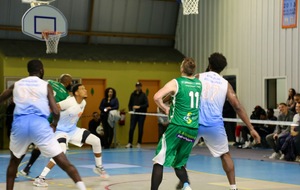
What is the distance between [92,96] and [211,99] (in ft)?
52.1

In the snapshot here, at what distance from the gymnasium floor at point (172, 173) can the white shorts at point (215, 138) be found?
1.78m

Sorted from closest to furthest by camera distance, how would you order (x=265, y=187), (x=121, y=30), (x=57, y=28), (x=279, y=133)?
(x=265, y=187) < (x=279, y=133) < (x=57, y=28) < (x=121, y=30)

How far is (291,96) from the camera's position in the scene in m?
19.6

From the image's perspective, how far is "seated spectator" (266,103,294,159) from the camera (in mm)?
17125

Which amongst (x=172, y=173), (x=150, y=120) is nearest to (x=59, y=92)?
(x=172, y=173)

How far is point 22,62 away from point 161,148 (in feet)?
50.9

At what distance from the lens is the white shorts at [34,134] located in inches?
324

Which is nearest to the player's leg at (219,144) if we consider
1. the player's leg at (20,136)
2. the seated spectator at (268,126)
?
the player's leg at (20,136)

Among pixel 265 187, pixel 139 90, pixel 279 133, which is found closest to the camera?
pixel 265 187

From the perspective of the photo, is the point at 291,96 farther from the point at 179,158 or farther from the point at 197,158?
the point at 179,158

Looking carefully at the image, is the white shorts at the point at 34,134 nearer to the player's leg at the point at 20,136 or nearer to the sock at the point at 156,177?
the player's leg at the point at 20,136

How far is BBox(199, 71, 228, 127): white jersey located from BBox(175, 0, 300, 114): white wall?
11983mm

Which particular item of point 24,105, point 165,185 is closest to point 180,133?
point 24,105

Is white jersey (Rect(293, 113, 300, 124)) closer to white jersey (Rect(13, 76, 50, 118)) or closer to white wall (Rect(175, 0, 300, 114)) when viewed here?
white wall (Rect(175, 0, 300, 114))
